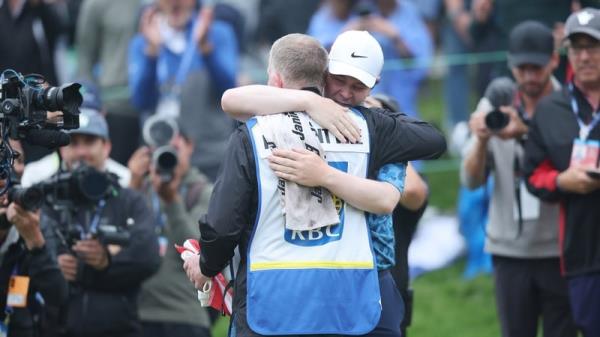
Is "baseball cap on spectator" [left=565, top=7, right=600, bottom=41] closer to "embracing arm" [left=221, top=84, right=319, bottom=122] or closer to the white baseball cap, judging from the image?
the white baseball cap

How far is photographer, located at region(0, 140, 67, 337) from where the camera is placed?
696 centimetres

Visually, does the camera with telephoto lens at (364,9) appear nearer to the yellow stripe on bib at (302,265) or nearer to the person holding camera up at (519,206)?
the person holding camera up at (519,206)

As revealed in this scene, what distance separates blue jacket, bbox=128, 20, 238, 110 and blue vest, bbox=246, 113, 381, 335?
5.09 meters

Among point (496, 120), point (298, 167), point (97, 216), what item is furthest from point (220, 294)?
point (496, 120)

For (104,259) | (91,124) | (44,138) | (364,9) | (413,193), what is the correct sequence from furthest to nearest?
1. (364,9)
2. (91,124)
3. (104,259)
4. (413,193)
5. (44,138)

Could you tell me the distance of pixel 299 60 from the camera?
18.7ft

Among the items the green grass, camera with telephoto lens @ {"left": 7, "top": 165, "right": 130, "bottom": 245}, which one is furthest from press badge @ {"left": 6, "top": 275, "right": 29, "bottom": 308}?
the green grass

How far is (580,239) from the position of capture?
7621mm

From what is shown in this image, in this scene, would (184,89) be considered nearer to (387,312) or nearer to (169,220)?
(169,220)

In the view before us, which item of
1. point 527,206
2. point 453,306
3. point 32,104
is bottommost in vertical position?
point 453,306

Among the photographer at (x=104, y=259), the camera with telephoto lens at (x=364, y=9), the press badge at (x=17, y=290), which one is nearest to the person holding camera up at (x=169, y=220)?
the photographer at (x=104, y=259)

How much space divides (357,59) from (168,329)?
123 inches

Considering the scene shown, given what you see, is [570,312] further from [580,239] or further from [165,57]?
[165,57]

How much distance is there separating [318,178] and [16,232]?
232cm
